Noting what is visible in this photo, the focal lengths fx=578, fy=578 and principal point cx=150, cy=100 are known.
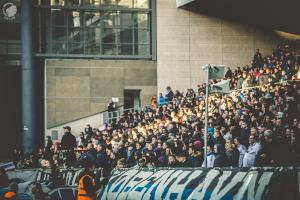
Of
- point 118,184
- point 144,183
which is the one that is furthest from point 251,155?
point 118,184

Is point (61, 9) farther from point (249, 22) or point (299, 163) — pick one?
point (299, 163)

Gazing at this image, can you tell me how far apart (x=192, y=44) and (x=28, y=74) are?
11.1 metres

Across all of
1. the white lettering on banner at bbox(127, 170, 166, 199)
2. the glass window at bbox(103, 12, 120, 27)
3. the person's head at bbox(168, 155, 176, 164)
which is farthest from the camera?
the glass window at bbox(103, 12, 120, 27)

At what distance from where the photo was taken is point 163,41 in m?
39.0

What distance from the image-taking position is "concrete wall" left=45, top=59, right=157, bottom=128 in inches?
1469

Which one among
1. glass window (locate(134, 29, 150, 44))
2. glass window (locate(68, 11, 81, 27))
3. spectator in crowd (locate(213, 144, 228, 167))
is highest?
glass window (locate(68, 11, 81, 27))

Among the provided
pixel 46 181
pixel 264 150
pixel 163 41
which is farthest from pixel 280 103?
pixel 163 41

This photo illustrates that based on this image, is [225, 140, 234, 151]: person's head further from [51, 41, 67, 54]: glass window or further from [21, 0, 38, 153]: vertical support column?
[51, 41, 67, 54]: glass window

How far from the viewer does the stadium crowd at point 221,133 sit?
49.6 ft

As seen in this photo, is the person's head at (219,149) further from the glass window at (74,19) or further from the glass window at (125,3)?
the glass window at (125,3)

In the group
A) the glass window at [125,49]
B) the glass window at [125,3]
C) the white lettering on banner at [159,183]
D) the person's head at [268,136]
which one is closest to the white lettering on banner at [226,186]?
the white lettering on banner at [159,183]

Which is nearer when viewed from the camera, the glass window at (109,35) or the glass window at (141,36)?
the glass window at (109,35)

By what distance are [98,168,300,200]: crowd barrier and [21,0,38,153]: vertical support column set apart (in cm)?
2038

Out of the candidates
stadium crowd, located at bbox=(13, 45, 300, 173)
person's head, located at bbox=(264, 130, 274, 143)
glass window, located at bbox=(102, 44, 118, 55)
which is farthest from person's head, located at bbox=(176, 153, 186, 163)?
glass window, located at bbox=(102, 44, 118, 55)
